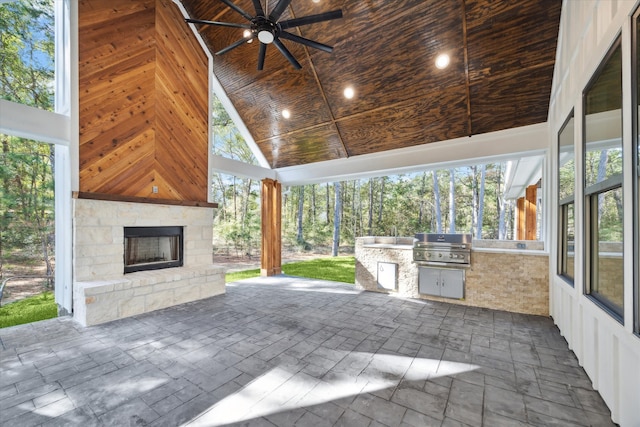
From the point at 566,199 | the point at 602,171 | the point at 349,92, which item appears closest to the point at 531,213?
the point at 566,199

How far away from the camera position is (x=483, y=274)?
4.39 metres

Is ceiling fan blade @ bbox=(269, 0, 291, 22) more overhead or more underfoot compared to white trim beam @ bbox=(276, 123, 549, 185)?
more overhead

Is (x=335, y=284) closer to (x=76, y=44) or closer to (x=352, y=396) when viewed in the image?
(x=352, y=396)

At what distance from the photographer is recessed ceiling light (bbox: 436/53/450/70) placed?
13.3 ft

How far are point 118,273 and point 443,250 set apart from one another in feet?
16.9

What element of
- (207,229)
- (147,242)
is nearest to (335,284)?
(207,229)

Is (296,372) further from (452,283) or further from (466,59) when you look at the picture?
(466,59)

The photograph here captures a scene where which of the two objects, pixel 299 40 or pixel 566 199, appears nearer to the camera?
pixel 566 199

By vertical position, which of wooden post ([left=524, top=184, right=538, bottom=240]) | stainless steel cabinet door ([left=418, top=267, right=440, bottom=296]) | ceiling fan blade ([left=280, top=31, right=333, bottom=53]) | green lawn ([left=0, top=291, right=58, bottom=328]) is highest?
ceiling fan blade ([left=280, top=31, right=333, bottom=53])

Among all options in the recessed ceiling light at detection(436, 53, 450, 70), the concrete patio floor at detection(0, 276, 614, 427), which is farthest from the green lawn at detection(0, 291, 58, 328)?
the recessed ceiling light at detection(436, 53, 450, 70)

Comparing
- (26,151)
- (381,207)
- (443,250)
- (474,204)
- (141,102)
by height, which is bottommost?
(443,250)

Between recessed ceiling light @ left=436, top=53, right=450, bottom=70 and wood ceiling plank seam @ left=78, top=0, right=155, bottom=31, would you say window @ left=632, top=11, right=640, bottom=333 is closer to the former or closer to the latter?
recessed ceiling light @ left=436, top=53, right=450, bottom=70

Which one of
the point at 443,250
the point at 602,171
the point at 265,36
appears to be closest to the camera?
the point at 602,171

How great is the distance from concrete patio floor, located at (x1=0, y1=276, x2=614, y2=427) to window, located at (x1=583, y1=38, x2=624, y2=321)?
87 cm
